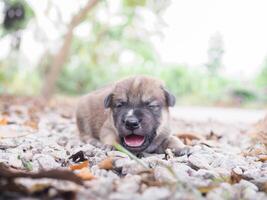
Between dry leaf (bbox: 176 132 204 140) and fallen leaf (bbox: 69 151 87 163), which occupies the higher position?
fallen leaf (bbox: 69 151 87 163)

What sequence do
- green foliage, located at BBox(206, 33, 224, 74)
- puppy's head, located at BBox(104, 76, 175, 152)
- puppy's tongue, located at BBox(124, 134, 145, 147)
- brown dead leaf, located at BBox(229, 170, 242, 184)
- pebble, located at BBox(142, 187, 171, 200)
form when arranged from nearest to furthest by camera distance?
pebble, located at BBox(142, 187, 171, 200)
brown dead leaf, located at BBox(229, 170, 242, 184)
puppy's head, located at BBox(104, 76, 175, 152)
puppy's tongue, located at BBox(124, 134, 145, 147)
green foliage, located at BBox(206, 33, 224, 74)

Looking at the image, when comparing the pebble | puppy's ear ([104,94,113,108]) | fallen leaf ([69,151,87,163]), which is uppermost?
puppy's ear ([104,94,113,108])

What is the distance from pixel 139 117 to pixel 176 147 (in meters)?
0.55

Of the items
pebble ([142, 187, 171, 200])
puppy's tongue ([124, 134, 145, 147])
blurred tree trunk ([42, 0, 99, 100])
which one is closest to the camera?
pebble ([142, 187, 171, 200])

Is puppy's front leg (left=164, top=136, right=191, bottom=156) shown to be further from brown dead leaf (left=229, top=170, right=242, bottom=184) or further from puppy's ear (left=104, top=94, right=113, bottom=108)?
brown dead leaf (left=229, top=170, right=242, bottom=184)

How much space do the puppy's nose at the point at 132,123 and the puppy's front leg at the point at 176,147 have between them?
0.47 m

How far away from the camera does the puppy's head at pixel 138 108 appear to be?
4504mm

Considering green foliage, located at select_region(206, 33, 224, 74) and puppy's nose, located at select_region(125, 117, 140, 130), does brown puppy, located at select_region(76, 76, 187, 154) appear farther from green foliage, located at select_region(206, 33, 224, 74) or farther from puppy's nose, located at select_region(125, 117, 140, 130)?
green foliage, located at select_region(206, 33, 224, 74)

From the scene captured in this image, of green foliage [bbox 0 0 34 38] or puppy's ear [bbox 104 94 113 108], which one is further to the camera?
green foliage [bbox 0 0 34 38]

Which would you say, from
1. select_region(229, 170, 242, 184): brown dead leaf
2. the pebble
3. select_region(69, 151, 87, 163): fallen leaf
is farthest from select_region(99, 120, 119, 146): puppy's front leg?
the pebble

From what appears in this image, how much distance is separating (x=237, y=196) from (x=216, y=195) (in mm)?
150

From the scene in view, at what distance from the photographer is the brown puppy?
14.9ft

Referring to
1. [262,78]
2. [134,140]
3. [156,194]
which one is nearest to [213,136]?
[134,140]

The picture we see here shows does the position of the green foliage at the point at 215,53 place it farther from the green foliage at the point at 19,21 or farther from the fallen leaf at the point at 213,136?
the fallen leaf at the point at 213,136
